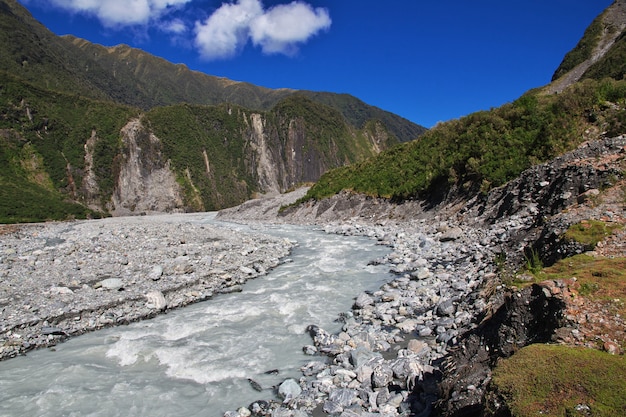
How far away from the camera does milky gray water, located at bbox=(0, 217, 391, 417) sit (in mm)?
6844

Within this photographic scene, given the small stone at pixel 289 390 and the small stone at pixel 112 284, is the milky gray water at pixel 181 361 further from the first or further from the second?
the small stone at pixel 112 284

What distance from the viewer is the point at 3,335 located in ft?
31.6

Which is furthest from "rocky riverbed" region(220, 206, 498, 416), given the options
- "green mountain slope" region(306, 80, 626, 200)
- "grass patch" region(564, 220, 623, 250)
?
A: "green mountain slope" region(306, 80, 626, 200)

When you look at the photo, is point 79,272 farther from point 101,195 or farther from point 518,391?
point 101,195

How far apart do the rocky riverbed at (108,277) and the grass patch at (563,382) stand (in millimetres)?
10440

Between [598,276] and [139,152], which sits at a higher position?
[139,152]

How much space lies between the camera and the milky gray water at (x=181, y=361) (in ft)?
22.5

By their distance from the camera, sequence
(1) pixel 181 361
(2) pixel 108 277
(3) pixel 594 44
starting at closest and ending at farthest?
(1) pixel 181 361 < (2) pixel 108 277 < (3) pixel 594 44

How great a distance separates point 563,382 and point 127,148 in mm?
129762

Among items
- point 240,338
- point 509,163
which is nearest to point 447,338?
point 240,338

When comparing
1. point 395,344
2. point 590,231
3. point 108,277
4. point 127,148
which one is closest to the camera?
point 395,344

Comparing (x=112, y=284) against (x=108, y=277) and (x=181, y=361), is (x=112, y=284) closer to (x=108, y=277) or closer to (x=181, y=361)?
(x=108, y=277)

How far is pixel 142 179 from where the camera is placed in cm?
11488

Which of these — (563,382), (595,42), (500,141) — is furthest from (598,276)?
(595,42)
